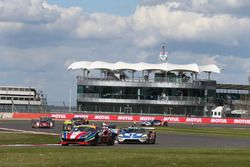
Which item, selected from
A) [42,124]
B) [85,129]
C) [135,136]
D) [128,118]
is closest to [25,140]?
[85,129]

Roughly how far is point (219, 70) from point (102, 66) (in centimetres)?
2433

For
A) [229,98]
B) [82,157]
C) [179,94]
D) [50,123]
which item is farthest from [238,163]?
[229,98]

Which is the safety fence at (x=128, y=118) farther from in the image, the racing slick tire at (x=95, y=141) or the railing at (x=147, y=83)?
the racing slick tire at (x=95, y=141)

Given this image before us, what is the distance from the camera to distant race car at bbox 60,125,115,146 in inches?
1375

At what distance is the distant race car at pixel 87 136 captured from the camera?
115 feet

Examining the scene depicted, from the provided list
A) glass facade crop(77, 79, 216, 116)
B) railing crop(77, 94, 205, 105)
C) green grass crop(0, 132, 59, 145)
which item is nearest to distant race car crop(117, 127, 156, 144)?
green grass crop(0, 132, 59, 145)

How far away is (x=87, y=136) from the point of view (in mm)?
35344

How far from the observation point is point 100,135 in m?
36.3

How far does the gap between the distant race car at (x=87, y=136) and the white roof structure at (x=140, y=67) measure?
9188 centimetres

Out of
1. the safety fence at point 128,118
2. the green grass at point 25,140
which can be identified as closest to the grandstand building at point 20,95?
the safety fence at point 128,118

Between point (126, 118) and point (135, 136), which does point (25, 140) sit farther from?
point (126, 118)

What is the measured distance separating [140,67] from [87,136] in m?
96.1

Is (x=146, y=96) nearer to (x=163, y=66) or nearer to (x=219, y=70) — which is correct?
(x=163, y=66)

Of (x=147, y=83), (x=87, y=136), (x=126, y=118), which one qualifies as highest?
(x=147, y=83)
